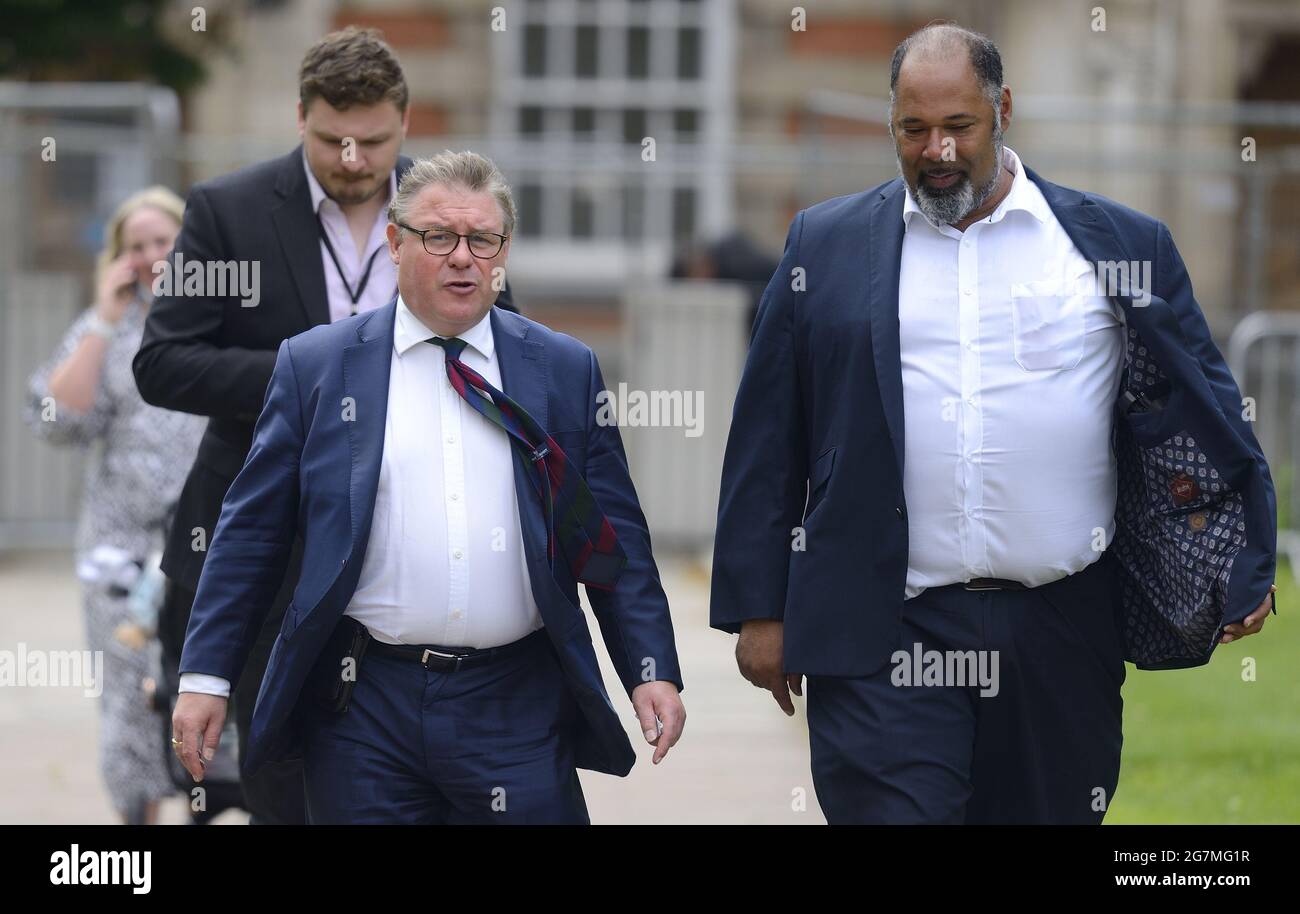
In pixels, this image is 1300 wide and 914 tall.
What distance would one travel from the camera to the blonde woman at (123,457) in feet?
20.2

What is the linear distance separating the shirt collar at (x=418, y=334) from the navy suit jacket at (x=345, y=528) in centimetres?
3

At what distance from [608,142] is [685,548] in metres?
7.70

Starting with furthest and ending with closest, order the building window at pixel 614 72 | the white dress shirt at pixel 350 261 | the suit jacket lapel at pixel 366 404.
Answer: the building window at pixel 614 72 < the white dress shirt at pixel 350 261 < the suit jacket lapel at pixel 366 404

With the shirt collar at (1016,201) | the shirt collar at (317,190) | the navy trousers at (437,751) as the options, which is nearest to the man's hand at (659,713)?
the navy trousers at (437,751)

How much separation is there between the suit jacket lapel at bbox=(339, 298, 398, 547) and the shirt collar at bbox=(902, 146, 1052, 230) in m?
1.08

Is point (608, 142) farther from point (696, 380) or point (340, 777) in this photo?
point (340, 777)

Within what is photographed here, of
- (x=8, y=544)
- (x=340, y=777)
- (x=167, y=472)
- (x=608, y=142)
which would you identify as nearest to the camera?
(x=340, y=777)

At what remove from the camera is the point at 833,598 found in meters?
4.09

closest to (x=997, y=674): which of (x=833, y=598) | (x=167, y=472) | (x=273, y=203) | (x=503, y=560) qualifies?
(x=833, y=598)

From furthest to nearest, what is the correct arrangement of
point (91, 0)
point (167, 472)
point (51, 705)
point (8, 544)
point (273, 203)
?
1. point (91, 0)
2. point (8, 544)
3. point (51, 705)
4. point (167, 472)
5. point (273, 203)

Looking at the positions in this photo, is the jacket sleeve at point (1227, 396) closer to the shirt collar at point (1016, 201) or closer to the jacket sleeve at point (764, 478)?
the shirt collar at point (1016, 201)

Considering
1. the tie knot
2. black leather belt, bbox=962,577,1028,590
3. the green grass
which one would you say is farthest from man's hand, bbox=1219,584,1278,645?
the green grass

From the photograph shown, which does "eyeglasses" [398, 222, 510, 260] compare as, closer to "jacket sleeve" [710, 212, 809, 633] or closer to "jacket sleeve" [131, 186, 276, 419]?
"jacket sleeve" [710, 212, 809, 633]

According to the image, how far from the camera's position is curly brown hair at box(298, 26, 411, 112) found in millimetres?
4512
